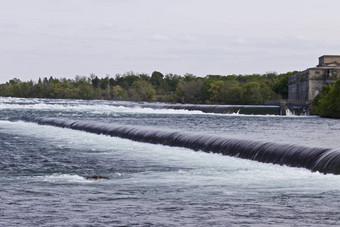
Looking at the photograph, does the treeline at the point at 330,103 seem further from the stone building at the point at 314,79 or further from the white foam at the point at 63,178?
the white foam at the point at 63,178

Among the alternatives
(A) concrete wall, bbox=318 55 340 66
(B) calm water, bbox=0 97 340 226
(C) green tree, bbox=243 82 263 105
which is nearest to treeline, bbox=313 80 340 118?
(A) concrete wall, bbox=318 55 340 66

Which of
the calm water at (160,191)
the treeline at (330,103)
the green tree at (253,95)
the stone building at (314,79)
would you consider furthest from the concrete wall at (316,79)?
the calm water at (160,191)

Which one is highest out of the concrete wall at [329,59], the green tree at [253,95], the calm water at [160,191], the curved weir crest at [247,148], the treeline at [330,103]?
the concrete wall at [329,59]

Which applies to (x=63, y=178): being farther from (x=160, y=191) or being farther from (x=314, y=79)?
(x=314, y=79)

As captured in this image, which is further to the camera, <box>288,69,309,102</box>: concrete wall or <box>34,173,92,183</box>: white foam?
<box>288,69,309,102</box>: concrete wall

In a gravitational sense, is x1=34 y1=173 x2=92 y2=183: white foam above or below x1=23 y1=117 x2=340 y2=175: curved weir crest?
below

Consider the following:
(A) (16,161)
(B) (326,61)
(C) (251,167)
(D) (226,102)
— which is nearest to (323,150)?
(C) (251,167)

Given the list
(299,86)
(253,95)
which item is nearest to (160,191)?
(299,86)

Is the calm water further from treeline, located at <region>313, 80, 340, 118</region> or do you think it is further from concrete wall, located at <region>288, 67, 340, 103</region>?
concrete wall, located at <region>288, 67, 340, 103</region>

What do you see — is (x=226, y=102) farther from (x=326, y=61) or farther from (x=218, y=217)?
(x=218, y=217)

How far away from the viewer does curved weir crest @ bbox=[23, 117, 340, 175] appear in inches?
998

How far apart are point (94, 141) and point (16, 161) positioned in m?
12.3

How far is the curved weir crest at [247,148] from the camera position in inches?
998

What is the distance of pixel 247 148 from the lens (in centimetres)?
3108
